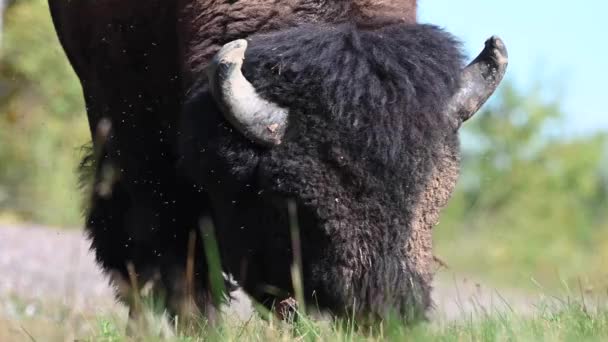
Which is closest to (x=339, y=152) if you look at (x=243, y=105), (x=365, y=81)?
(x=365, y=81)

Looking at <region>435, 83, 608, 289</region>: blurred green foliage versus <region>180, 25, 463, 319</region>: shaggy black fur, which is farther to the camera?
<region>435, 83, 608, 289</region>: blurred green foliage

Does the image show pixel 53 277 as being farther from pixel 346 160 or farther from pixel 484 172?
pixel 484 172

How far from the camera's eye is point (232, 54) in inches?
175

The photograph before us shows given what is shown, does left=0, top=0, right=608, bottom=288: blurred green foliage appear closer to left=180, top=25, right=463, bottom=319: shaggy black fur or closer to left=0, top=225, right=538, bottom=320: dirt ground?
left=0, top=225, right=538, bottom=320: dirt ground

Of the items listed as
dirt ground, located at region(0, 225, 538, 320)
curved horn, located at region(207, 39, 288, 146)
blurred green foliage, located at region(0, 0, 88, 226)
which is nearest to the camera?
curved horn, located at region(207, 39, 288, 146)

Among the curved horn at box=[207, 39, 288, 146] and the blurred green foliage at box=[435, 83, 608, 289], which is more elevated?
the curved horn at box=[207, 39, 288, 146]

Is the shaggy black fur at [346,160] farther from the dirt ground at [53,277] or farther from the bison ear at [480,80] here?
the dirt ground at [53,277]

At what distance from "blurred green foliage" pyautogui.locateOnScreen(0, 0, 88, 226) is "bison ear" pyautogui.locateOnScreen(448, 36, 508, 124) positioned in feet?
59.7

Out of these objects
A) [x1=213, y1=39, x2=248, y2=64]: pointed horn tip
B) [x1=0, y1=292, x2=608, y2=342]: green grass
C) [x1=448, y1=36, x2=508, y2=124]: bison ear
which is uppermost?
[x1=448, y1=36, x2=508, y2=124]: bison ear

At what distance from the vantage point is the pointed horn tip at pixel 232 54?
444cm

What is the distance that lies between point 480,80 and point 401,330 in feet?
5.30

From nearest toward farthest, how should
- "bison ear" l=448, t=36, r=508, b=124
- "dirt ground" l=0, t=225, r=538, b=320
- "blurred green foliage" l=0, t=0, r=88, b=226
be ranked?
"bison ear" l=448, t=36, r=508, b=124 < "dirt ground" l=0, t=225, r=538, b=320 < "blurred green foliage" l=0, t=0, r=88, b=226

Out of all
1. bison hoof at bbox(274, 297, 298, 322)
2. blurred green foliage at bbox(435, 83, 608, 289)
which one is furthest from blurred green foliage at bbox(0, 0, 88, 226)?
bison hoof at bbox(274, 297, 298, 322)

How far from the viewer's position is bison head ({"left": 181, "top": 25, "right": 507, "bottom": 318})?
4.25 m
